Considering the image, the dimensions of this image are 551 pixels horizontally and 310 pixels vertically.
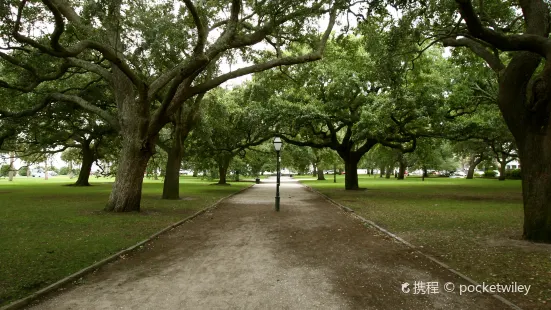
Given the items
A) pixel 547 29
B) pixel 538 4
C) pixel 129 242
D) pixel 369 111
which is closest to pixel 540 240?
pixel 547 29

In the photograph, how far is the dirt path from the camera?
473cm

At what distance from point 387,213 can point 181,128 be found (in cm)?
1201

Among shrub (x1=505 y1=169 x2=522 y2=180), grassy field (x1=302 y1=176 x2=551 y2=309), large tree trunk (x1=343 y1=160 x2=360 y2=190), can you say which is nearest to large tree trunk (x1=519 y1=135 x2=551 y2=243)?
grassy field (x1=302 y1=176 x2=551 y2=309)

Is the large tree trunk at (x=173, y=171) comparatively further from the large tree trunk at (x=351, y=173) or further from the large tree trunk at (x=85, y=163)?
the large tree trunk at (x=85, y=163)

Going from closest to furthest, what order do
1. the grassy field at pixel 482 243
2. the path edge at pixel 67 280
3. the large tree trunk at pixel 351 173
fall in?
the path edge at pixel 67 280 → the grassy field at pixel 482 243 → the large tree trunk at pixel 351 173

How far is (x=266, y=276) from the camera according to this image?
5.88 metres

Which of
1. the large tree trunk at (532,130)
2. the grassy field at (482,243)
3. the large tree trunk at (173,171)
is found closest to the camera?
the grassy field at (482,243)

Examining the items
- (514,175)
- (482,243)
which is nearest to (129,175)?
(482,243)

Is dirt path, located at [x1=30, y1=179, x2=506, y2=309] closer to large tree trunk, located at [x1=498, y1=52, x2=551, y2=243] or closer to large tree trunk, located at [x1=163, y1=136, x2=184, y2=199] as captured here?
large tree trunk, located at [x1=498, y1=52, x2=551, y2=243]

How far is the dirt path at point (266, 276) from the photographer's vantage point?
4.73 meters

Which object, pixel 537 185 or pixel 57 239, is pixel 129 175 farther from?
pixel 537 185

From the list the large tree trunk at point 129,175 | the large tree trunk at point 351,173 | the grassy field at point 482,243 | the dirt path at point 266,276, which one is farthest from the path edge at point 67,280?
the large tree trunk at point 351,173

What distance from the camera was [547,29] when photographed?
8.25 metres

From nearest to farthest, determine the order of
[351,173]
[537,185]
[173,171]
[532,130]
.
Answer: [537,185]
[532,130]
[173,171]
[351,173]
